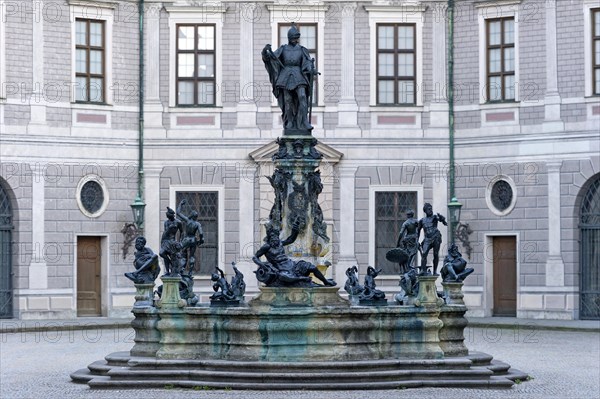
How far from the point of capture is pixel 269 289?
25.4 m

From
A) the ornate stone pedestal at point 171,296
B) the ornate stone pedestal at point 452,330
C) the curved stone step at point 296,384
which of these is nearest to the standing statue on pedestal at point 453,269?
the ornate stone pedestal at point 452,330

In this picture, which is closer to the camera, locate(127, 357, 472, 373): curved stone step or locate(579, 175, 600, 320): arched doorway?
locate(127, 357, 472, 373): curved stone step

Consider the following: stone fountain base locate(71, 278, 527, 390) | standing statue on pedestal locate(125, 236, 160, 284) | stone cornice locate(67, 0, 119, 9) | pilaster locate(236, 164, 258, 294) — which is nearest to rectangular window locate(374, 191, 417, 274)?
pilaster locate(236, 164, 258, 294)

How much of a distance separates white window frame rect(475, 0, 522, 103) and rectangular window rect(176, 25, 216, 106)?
7.24 meters

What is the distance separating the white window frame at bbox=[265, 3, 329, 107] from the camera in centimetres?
4441

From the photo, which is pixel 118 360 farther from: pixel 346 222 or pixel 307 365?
pixel 346 222

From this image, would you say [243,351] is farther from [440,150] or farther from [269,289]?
[440,150]

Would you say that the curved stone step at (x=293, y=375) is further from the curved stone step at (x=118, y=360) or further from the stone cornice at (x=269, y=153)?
the stone cornice at (x=269, y=153)

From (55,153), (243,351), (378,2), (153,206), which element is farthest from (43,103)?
(243,351)

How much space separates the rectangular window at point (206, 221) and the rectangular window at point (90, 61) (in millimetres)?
3571

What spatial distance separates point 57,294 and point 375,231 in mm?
8692

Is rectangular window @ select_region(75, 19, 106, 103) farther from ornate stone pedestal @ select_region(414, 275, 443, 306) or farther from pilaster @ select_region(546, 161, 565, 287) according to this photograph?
ornate stone pedestal @ select_region(414, 275, 443, 306)

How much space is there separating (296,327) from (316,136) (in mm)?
20103

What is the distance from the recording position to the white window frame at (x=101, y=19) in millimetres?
43188
